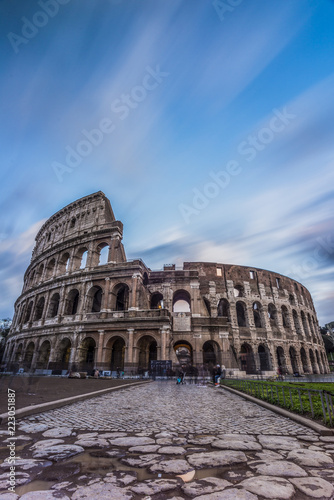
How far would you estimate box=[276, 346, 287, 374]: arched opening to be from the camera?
1112 inches

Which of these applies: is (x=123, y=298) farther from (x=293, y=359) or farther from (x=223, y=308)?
(x=293, y=359)

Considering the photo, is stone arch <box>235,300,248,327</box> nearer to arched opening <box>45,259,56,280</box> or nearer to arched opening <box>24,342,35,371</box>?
arched opening <box>45,259,56,280</box>

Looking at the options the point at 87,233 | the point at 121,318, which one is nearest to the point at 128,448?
the point at 121,318

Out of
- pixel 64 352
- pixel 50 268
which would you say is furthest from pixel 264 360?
pixel 50 268

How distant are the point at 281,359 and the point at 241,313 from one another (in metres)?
6.63

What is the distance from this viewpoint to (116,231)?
25.4 metres

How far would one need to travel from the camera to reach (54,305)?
26.5 meters

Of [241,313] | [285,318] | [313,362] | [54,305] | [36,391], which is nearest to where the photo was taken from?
[36,391]

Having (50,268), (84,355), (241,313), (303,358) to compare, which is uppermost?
(50,268)

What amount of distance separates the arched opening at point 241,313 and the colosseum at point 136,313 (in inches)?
7.2

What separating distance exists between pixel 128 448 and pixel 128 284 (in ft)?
65.9

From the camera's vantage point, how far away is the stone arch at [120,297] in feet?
76.1

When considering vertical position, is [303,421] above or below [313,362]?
below

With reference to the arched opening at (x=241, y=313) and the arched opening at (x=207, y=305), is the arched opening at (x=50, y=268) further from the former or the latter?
the arched opening at (x=241, y=313)
